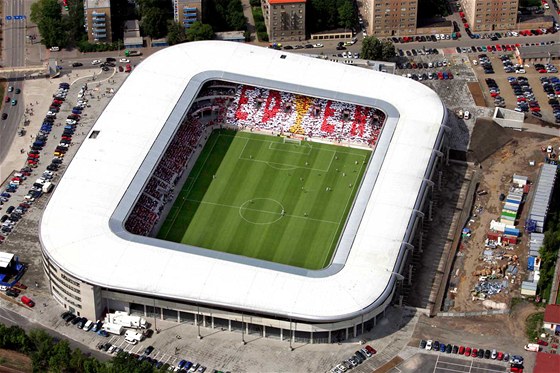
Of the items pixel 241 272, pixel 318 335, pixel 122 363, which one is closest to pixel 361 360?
pixel 318 335

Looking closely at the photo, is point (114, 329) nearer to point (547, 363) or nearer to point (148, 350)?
point (148, 350)

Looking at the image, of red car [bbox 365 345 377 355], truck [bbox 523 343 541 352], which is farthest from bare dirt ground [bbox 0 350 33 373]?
truck [bbox 523 343 541 352]

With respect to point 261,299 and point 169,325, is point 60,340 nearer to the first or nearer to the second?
point 169,325

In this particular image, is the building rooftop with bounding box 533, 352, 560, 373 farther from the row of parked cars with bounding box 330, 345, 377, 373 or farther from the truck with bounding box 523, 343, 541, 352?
the row of parked cars with bounding box 330, 345, 377, 373

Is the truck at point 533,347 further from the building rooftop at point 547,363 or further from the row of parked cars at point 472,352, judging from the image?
the building rooftop at point 547,363

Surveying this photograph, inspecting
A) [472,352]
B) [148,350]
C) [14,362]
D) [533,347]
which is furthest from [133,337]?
[533,347]
